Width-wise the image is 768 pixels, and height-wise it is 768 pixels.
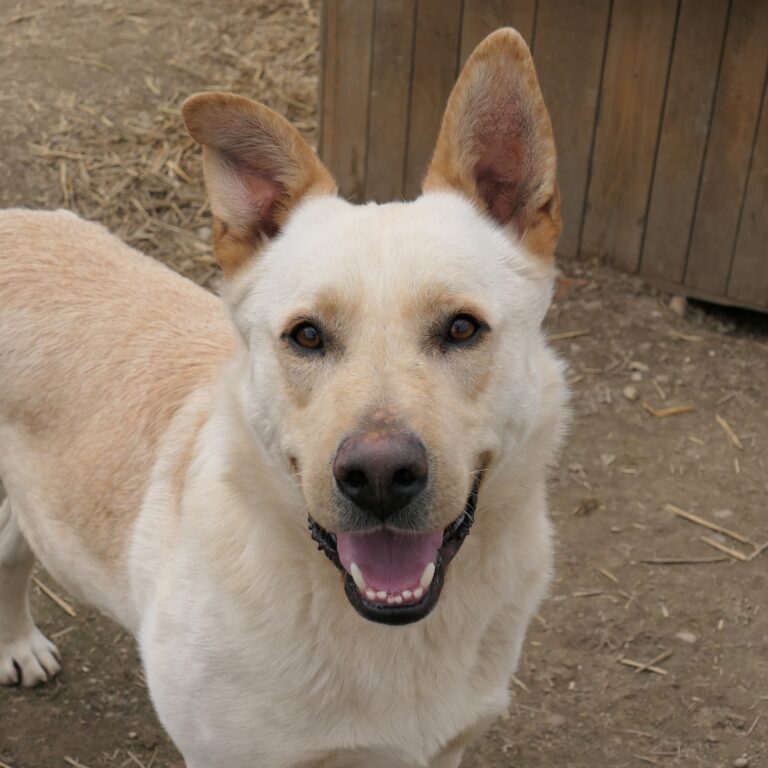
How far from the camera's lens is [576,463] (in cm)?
514

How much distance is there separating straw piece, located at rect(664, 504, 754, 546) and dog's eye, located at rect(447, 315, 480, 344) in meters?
2.60

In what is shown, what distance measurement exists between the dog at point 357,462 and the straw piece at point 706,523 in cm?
204

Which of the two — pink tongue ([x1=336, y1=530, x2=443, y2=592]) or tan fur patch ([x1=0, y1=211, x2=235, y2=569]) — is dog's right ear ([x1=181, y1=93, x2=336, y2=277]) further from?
pink tongue ([x1=336, y1=530, x2=443, y2=592])

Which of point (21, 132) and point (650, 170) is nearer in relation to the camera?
point (650, 170)

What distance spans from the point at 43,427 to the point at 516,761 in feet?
6.16

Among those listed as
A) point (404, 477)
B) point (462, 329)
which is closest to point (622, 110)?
point (462, 329)

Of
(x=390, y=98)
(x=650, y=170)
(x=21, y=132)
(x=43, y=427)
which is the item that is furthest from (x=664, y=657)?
(x=21, y=132)

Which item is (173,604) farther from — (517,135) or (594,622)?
(594,622)

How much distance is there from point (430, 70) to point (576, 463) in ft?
7.72

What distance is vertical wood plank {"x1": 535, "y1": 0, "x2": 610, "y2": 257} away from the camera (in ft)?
18.9

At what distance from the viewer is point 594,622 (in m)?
4.38

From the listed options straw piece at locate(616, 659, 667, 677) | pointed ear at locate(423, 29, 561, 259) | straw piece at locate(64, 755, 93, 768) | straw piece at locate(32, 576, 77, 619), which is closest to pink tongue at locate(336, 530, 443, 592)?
pointed ear at locate(423, 29, 561, 259)

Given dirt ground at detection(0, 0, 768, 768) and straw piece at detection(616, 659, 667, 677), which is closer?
dirt ground at detection(0, 0, 768, 768)

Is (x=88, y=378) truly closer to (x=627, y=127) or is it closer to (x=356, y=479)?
(x=356, y=479)
